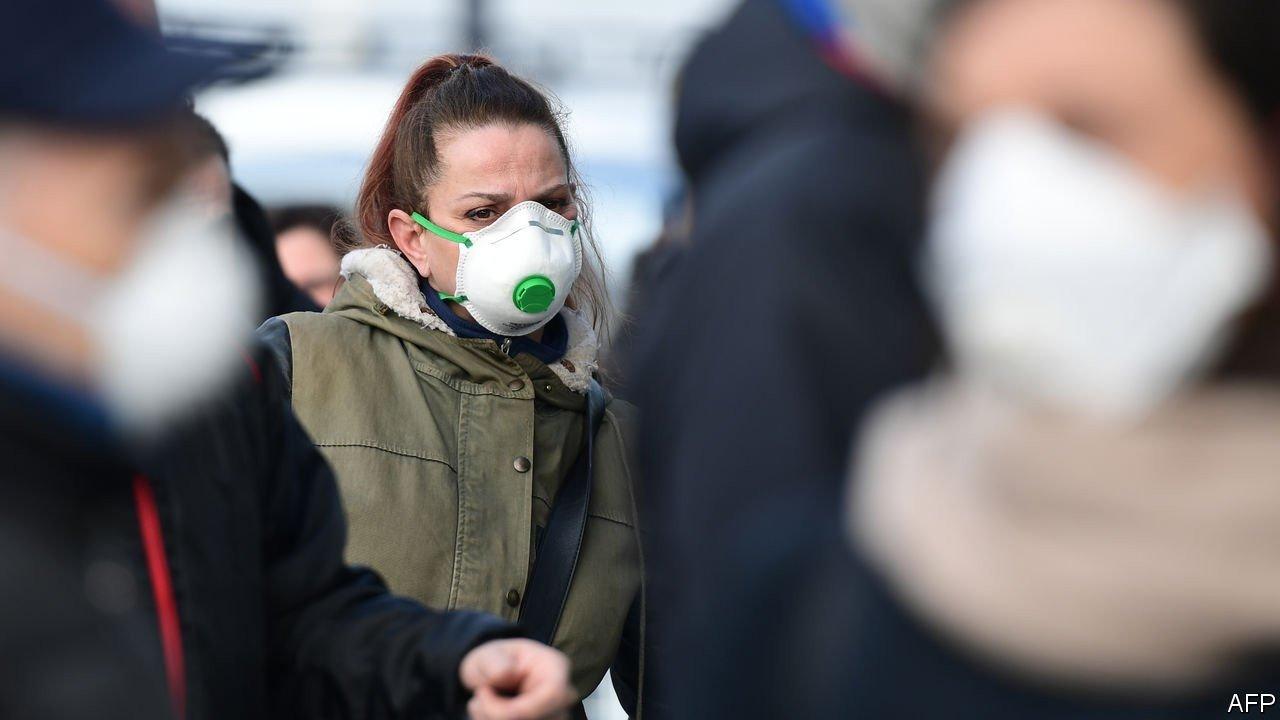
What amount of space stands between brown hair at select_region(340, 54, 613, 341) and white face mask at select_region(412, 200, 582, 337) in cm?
19

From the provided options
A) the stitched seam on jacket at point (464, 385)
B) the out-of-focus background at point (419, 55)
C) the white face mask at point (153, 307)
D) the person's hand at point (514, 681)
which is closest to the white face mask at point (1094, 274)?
the white face mask at point (153, 307)

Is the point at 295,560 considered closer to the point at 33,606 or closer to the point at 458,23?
the point at 33,606

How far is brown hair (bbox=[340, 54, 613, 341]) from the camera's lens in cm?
313

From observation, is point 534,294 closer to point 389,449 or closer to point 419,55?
point 389,449

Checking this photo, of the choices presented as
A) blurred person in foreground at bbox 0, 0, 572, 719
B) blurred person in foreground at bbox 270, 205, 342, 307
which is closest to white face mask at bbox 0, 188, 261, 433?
blurred person in foreground at bbox 0, 0, 572, 719

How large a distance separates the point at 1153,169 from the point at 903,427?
0.25 m

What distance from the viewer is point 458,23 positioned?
A: 29.4ft

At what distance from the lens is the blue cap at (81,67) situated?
1193 millimetres

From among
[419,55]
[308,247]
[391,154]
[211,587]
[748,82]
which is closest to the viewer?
[748,82]

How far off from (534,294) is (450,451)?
0.37m

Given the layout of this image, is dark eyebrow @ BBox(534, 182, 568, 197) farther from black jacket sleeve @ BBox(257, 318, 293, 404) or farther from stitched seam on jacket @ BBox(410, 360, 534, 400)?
black jacket sleeve @ BBox(257, 318, 293, 404)

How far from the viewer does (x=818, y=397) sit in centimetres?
→ 115

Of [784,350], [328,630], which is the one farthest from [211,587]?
[784,350]

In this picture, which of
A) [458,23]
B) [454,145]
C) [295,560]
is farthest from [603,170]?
[295,560]
